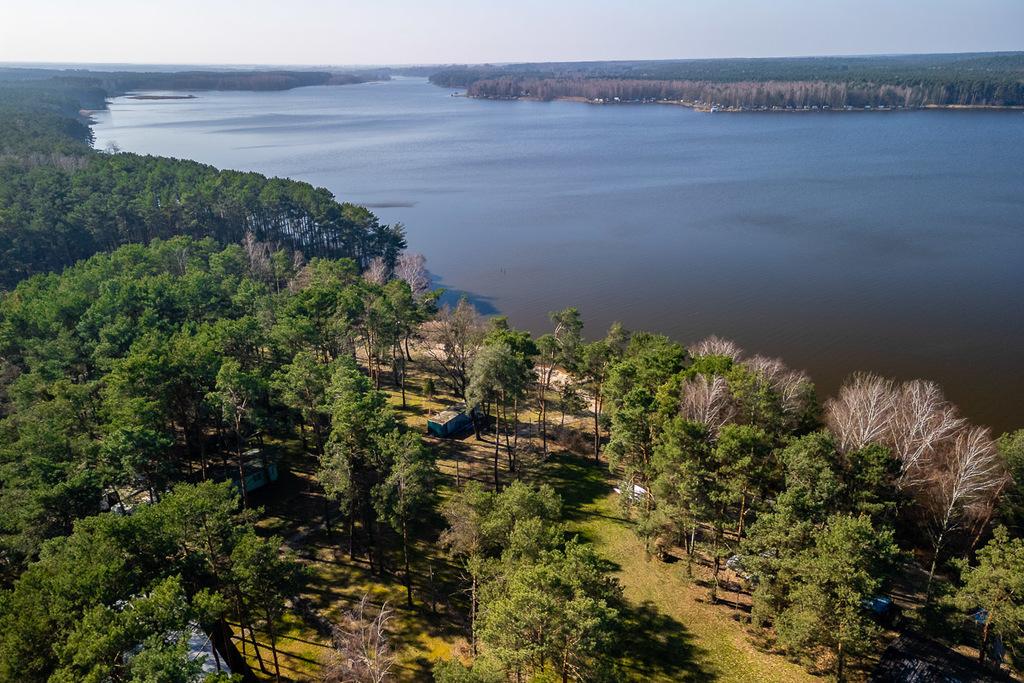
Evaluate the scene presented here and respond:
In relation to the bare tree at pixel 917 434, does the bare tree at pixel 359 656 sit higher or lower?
lower

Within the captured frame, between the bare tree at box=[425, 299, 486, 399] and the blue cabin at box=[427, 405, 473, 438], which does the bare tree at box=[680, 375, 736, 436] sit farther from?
the blue cabin at box=[427, 405, 473, 438]

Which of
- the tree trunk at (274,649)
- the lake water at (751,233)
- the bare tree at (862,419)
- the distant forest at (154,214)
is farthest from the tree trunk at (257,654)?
the distant forest at (154,214)

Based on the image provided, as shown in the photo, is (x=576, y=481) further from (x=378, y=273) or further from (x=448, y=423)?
(x=378, y=273)

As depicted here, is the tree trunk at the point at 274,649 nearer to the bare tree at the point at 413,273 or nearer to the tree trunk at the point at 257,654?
the tree trunk at the point at 257,654

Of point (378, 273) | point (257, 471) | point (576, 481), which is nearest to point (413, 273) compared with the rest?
point (378, 273)

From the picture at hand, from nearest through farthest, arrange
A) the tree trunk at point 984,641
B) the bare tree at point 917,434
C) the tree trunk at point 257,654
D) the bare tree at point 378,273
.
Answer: the tree trunk at point 984,641 < the tree trunk at point 257,654 < the bare tree at point 917,434 < the bare tree at point 378,273

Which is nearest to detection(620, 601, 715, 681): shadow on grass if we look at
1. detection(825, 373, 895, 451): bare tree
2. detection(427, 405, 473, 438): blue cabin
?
detection(825, 373, 895, 451): bare tree
